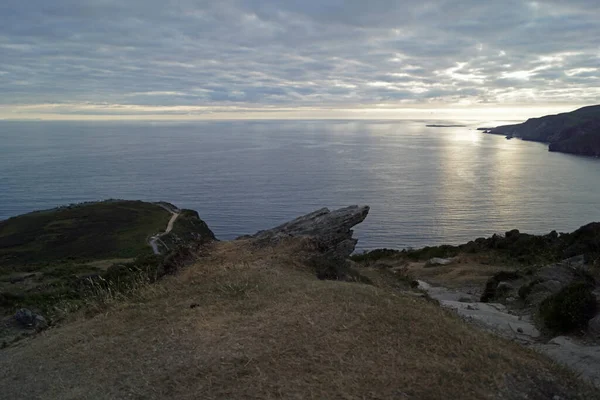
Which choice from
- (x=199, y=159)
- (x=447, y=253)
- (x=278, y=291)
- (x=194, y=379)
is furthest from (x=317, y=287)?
(x=199, y=159)

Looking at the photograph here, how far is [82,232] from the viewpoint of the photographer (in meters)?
78.9

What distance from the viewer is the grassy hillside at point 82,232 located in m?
65.5

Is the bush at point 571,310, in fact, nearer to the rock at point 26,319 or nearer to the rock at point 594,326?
the rock at point 594,326

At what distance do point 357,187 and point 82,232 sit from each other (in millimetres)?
59142

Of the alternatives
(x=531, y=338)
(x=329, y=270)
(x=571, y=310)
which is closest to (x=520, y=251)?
(x=571, y=310)

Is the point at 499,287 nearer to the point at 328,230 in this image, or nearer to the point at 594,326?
the point at 594,326

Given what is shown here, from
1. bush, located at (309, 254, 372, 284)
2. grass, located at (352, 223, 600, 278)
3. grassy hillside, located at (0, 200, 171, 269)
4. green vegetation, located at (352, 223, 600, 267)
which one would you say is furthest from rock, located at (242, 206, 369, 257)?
grassy hillside, located at (0, 200, 171, 269)

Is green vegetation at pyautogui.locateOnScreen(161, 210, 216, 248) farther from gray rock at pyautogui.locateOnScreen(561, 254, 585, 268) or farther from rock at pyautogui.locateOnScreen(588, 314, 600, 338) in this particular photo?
rock at pyautogui.locateOnScreen(588, 314, 600, 338)

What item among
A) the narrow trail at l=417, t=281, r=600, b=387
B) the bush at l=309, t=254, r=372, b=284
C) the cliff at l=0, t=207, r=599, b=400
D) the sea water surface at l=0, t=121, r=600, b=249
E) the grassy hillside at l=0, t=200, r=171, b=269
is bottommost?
the grassy hillside at l=0, t=200, r=171, b=269

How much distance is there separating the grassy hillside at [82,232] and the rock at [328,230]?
43.4 meters

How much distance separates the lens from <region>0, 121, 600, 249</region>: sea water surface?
7931 cm

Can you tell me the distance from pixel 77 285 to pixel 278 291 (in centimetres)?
1966

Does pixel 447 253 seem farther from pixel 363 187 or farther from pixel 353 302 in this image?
pixel 363 187

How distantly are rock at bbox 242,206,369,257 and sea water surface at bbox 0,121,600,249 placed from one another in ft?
158
